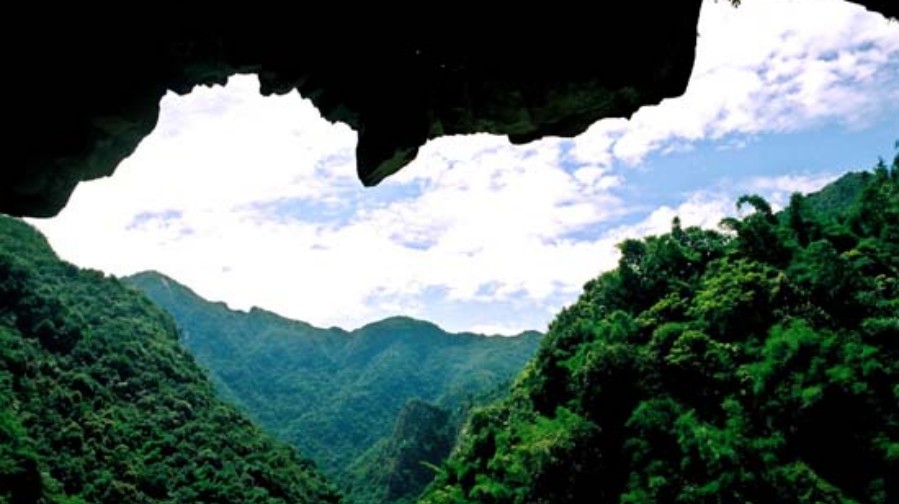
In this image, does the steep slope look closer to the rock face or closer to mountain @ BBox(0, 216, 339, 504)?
mountain @ BBox(0, 216, 339, 504)

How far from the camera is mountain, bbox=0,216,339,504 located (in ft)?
148

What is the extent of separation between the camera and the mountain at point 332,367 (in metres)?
120

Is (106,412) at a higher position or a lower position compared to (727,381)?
lower

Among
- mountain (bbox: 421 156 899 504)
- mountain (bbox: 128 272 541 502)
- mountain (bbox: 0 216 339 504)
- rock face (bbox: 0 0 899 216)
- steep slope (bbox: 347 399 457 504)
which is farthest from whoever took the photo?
mountain (bbox: 128 272 541 502)

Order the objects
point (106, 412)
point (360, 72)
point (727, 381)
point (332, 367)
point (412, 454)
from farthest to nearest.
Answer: point (332, 367) → point (412, 454) → point (106, 412) → point (727, 381) → point (360, 72)

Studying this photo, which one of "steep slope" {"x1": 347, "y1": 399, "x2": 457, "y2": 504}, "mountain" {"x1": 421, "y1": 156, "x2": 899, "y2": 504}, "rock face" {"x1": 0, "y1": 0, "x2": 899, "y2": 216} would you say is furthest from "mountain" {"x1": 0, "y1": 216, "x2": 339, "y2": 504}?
"rock face" {"x1": 0, "y1": 0, "x2": 899, "y2": 216}

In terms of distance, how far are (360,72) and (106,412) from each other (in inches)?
2104

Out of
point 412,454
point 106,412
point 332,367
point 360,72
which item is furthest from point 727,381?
point 332,367

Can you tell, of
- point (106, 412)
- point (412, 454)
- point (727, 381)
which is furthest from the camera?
point (412, 454)

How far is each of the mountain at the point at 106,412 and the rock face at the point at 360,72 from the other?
3364 centimetres

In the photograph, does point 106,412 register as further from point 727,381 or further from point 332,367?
point 332,367

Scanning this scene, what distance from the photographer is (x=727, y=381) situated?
67.7 feet

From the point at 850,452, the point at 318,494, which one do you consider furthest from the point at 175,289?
the point at 850,452

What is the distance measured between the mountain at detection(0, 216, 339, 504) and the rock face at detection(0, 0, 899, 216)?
3364 centimetres
